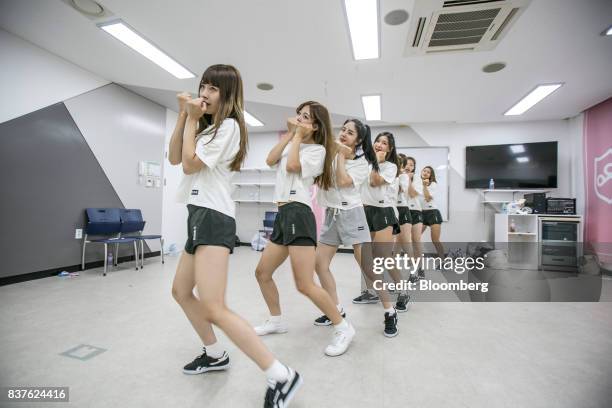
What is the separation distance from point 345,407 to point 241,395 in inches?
18.6

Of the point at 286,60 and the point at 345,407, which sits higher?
the point at 286,60

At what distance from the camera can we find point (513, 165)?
6059mm

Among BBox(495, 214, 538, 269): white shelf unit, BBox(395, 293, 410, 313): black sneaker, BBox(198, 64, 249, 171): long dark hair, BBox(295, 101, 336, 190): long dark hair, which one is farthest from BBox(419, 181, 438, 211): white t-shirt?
BBox(198, 64, 249, 171): long dark hair

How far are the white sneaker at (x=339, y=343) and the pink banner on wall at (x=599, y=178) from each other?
5.59 metres

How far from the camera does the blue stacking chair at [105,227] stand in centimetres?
412

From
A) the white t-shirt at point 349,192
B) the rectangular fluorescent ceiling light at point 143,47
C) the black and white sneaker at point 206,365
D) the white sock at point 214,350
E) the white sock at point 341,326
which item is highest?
the rectangular fluorescent ceiling light at point 143,47

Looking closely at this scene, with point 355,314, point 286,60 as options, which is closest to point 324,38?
point 286,60

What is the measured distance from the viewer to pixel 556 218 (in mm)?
5156

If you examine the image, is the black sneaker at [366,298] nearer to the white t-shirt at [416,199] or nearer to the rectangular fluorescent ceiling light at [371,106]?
the white t-shirt at [416,199]

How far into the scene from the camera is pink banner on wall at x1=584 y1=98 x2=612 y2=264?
16.0 ft

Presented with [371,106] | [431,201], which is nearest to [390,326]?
[431,201]

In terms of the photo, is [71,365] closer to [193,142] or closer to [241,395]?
[241,395]

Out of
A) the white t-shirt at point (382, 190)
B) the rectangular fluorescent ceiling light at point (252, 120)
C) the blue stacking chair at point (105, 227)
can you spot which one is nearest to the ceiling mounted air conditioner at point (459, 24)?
the white t-shirt at point (382, 190)

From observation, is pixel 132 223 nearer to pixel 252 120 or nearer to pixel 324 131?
pixel 252 120
